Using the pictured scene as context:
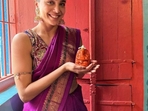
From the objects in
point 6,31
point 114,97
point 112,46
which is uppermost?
point 6,31

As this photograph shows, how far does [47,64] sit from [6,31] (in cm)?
90

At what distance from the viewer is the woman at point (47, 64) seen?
3.14 feet

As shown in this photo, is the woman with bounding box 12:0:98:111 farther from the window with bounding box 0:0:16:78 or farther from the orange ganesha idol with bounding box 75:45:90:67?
the window with bounding box 0:0:16:78

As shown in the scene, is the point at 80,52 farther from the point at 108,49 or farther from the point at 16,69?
the point at 108,49

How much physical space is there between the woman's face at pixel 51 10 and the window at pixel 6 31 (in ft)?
2.36

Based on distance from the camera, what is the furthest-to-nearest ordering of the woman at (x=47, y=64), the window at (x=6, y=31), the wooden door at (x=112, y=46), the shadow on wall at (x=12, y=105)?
the wooden door at (x=112, y=46) → the window at (x=6, y=31) → the shadow on wall at (x=12, y=105) → the woman at (x=47, y=64)

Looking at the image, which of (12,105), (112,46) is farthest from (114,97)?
(12,105)

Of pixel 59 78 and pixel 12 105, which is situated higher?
pixel 59 78

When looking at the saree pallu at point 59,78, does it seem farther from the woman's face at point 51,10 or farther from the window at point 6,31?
the window at point 6,31

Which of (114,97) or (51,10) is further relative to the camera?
(114,97)

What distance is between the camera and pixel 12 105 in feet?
4.43

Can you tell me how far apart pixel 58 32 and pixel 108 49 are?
101cm

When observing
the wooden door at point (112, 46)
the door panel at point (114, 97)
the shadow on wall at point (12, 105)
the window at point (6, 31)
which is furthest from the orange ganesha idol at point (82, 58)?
the door panel at point (114, 97)

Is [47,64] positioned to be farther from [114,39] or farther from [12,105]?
[114,39]
